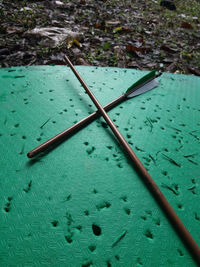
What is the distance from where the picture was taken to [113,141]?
3.48 feet

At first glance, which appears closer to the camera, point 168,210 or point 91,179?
point 168,210

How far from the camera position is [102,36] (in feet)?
8.69

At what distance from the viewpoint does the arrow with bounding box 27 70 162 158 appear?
0.93 m

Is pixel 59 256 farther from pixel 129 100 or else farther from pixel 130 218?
pixel 129 100

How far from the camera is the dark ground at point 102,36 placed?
2.06 m

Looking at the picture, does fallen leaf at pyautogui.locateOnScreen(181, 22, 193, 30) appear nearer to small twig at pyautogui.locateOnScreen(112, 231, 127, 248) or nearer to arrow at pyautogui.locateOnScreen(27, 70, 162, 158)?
arrow at pyautogui.locateOnScreen(27, 70, 162, 158)

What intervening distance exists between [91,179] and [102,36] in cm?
240

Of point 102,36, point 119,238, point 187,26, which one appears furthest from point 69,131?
point 187,26

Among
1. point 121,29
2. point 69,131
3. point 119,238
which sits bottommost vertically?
point 119,238

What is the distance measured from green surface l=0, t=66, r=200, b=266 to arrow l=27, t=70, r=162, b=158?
0.04 meters

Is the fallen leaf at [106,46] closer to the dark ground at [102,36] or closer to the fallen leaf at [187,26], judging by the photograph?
the dark ground at [102,36]

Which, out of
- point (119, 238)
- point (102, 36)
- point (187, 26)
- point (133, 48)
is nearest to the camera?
point (119, 238)

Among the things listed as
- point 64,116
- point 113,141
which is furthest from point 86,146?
→ point 64,116

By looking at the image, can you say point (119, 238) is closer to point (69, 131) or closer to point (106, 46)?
point (69, 131)
